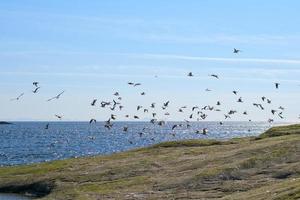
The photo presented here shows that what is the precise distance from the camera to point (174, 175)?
6994cm

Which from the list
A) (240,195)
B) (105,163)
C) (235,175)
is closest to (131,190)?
(235,175)

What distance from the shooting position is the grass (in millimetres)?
59531

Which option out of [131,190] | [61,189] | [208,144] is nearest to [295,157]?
[131,190]

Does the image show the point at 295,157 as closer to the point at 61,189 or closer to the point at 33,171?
the point at 61,189

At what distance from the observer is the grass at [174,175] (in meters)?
59.5

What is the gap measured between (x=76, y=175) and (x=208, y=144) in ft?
91.6

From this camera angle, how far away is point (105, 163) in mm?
86750

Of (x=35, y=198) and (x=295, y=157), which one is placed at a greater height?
(x=295, y=157)

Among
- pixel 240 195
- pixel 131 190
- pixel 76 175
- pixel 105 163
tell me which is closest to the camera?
pixel 240 195

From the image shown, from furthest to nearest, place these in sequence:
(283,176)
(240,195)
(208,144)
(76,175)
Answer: (208,144), (76,175), (283,176), (240,195)

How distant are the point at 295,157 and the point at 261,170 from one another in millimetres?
4405

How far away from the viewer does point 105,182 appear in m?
72.9

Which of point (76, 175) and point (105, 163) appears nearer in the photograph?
point (76, 175)

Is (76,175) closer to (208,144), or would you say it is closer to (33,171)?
(33,171)
